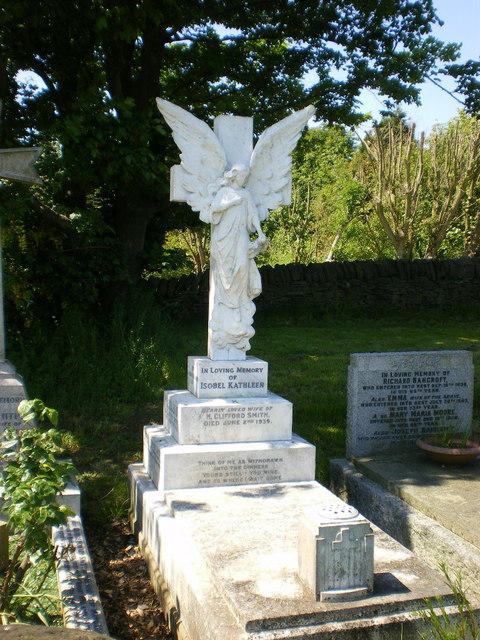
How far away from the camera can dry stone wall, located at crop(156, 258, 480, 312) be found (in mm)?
13070

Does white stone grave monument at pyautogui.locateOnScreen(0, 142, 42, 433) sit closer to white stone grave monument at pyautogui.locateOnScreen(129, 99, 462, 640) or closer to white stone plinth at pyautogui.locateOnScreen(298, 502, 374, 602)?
white stone grave monument at pyautogui.locateOnScreen(129, 99, 462, 640)

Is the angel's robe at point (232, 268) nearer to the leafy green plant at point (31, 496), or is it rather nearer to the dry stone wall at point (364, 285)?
the leafy green plant at point (31, 496)

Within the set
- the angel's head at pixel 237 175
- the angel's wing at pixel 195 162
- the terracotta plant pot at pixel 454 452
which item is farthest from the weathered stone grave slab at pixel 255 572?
the angel's head at pixel 237 175

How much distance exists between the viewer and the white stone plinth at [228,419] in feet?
17.0

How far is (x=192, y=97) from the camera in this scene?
1077cm

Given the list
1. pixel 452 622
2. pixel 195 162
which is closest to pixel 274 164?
pixel 195 162

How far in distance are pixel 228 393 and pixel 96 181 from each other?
4385 millimetres

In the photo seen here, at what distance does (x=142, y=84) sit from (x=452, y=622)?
28.1 feet

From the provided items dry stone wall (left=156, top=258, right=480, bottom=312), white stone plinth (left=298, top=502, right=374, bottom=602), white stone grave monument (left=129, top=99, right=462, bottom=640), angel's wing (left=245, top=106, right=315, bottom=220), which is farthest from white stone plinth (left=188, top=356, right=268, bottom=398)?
dry stone wall (left=156, top=258, right=480, bottom=312)

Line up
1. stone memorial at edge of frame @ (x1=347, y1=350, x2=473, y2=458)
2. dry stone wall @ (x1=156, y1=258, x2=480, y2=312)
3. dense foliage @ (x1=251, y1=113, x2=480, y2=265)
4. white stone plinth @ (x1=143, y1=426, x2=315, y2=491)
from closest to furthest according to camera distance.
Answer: white stone plinth @ (x1=143, y1=426, x2=315, y2=491) → stone memorial at edge of frame @ (x1=347, y1=350, x2=473, y2=458) → dry stone wall @ (x1=156, y1=258, x2=480, y2=312) → dense foliage @ (x1=251, y1=113, x2=480, y2=265)

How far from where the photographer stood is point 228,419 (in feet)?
17.3

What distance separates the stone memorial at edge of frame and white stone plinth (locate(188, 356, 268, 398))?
1.10 metres

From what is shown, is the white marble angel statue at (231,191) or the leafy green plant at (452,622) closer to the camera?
the leafy green plant at (452,622)

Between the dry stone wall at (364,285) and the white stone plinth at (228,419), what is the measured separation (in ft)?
23.5
